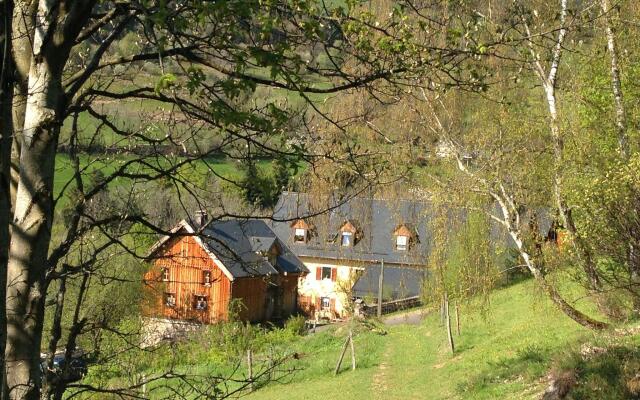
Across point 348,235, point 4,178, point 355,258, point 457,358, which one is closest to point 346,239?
point 348,235

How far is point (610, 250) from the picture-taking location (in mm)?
12945

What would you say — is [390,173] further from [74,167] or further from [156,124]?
[74,167]

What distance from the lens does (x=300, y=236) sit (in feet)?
156

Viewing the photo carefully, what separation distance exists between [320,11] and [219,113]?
1.28m

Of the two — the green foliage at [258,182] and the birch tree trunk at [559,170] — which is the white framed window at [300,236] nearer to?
the birch tree trunk at [559,170]

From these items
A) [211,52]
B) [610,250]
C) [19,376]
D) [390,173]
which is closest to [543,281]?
[610,250]

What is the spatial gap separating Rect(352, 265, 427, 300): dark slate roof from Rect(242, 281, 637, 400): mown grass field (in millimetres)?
8974

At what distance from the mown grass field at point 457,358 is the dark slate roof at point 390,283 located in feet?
29.4

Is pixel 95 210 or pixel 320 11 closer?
pixel 320 11

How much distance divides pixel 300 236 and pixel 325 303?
181 inches

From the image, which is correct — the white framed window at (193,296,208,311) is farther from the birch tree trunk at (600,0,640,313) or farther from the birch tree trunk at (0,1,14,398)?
the birch tree trunk at (0,1,14,398)

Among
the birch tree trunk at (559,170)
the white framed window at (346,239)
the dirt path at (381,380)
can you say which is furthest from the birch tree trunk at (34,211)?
the white framed window at (346,239)

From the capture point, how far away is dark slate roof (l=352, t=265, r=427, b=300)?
4144cm

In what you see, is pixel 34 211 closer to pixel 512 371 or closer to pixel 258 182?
pixel 258 182
